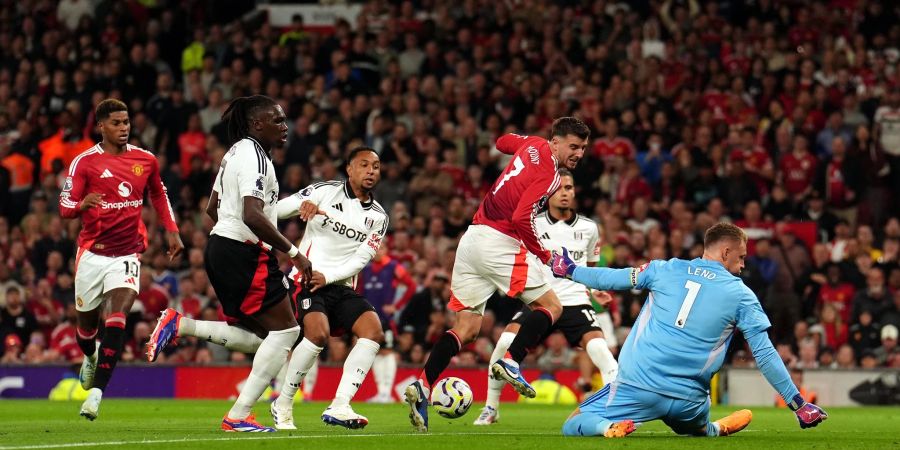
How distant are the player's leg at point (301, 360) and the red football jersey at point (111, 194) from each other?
1.79m

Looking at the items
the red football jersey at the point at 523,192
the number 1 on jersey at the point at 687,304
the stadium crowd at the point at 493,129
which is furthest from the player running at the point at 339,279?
the stadium crowd at the point at 493,129

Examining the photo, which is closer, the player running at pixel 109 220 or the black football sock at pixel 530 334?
the player running at pixel 109 220

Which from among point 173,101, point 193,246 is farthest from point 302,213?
point 173,101

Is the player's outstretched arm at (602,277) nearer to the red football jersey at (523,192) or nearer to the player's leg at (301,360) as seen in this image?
the red football jersey at (523,192)

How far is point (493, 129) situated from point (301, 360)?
1228 cm

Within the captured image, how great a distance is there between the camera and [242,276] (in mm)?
10539

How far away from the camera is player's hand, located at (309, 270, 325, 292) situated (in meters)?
10.9

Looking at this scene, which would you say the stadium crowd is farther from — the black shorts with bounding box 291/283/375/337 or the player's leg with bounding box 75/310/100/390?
the black shorts with bounding box 291/283/375/337

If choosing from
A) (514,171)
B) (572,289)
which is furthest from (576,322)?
(514,171)

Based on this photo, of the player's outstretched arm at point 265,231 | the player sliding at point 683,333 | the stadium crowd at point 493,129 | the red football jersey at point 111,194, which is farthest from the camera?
the stadium crowd at point 493,129

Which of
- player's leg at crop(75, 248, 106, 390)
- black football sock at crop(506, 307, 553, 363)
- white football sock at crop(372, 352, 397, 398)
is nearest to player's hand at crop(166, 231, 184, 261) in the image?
player's leg at crop(75, 248, 106, 390)

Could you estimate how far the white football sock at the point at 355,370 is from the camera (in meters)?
11.0

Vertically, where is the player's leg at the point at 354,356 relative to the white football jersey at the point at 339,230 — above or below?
below

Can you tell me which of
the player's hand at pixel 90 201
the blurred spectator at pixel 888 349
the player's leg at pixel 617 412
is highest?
the player's hand at pixel 90 201
